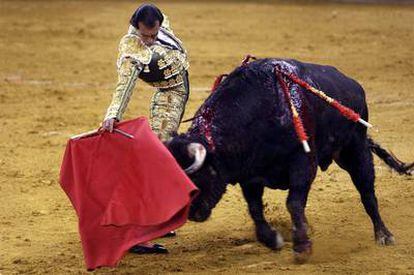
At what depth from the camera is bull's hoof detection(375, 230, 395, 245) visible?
7.09 metres

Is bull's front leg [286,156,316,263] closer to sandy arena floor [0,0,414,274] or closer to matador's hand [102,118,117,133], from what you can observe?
sandy arena floor [0,0,414,274]

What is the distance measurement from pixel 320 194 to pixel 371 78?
→ 16.5ft

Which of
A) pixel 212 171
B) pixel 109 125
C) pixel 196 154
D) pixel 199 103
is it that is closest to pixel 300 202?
pixel 212 171

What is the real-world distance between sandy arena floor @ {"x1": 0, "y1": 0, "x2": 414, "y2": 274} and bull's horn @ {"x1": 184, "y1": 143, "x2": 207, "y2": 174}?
84 centimetres

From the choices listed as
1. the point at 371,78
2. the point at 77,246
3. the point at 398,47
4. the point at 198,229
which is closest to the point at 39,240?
the point at 77,246

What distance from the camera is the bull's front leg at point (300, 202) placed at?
21.3ft

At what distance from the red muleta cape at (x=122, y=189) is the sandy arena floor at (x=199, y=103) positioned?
0.40m

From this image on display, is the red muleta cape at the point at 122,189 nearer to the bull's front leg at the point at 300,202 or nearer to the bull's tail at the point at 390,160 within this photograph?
the bull's front leg at the point at 300,202

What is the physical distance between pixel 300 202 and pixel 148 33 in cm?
149

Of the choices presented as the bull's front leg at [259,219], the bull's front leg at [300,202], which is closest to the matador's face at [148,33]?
the bull's front leg at [259,219]

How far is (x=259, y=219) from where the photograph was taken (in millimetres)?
7055

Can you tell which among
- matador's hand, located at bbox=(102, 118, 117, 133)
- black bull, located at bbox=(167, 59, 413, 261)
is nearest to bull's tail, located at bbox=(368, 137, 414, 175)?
A: black bull, located at bbox=(167, 59, 413, 261)

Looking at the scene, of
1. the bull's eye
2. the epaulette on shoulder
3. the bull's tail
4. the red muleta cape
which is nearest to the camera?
the red muleta cape

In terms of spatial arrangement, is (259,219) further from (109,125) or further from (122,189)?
(109,125)
